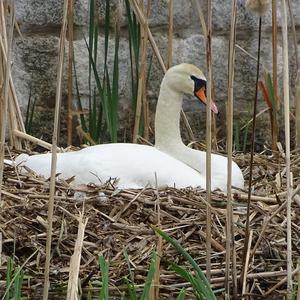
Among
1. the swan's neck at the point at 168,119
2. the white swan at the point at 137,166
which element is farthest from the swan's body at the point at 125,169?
the swan's neck at the point at 168,119

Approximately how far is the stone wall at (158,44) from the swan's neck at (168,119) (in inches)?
32.4

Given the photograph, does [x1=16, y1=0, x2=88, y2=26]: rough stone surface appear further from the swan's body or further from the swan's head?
the swan's body

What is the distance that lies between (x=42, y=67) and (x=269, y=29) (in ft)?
3.15

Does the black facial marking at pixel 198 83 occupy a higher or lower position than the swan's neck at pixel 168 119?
higher

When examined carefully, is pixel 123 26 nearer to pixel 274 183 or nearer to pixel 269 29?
pixel 269 29

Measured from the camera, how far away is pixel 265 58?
16.2 feet

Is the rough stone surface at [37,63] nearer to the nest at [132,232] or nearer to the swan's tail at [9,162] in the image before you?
the swan's tail at [9,162]

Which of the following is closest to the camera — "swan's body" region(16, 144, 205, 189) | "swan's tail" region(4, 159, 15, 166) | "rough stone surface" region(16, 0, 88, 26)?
"swan's body" region(16, 144, 205, 189)

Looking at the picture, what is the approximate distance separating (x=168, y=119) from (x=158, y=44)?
0.90 metres

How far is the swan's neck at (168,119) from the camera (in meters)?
3.99

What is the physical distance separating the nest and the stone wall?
1401mm

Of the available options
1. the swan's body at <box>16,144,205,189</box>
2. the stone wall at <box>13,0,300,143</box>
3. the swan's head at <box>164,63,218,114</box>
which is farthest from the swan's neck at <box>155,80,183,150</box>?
the stone wall at <box>13,0,300,143</box>

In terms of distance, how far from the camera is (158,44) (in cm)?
484

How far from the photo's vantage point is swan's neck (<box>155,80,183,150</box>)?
399 cm
